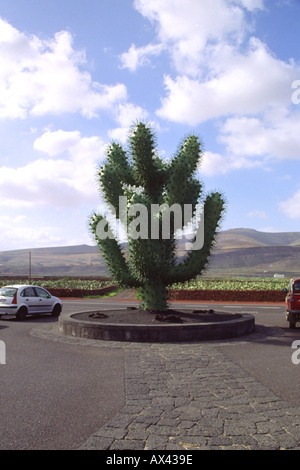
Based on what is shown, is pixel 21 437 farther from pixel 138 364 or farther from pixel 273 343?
pixel 273 343

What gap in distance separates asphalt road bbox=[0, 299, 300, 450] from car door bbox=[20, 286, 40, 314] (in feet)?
15.0

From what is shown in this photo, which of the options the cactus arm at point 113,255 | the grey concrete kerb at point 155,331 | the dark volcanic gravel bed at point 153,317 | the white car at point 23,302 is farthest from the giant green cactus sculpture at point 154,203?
Result: the white car at point 23,302

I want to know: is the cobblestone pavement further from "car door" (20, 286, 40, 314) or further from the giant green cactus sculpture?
"car door" (20, 286, 40, 314)

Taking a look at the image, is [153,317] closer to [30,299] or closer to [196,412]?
[30,299]

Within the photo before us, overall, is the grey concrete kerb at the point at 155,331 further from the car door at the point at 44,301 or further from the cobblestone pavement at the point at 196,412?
the car door at the point at 44,301

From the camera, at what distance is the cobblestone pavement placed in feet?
13.6

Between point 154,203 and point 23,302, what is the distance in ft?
21.3

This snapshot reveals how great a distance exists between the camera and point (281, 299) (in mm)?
27328

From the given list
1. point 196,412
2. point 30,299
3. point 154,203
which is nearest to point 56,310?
point 30,299

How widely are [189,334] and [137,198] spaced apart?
391 cm

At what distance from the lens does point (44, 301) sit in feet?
55.1

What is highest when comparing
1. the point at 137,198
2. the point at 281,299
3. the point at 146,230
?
the point at 137,198

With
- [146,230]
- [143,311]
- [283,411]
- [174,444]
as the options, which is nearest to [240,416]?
[283,411]

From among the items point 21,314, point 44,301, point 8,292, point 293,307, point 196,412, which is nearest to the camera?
point 196,412
